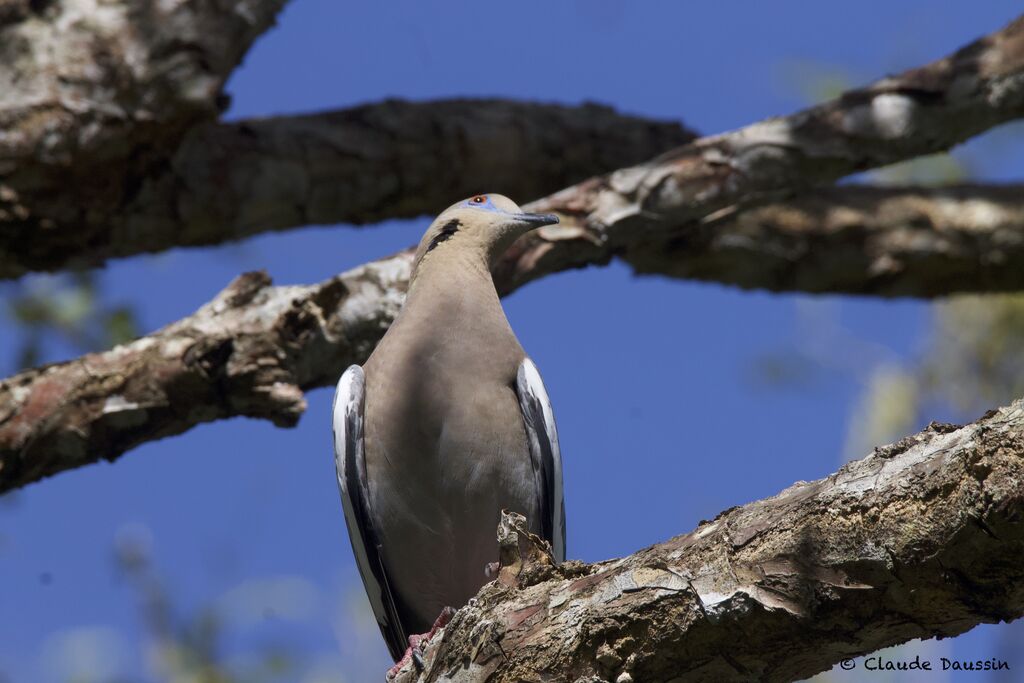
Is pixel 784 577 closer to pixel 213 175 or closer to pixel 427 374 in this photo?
pixel 427 374

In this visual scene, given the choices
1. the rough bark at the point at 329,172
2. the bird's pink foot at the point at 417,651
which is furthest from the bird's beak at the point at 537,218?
the bird's pink foot at the point at 417,651

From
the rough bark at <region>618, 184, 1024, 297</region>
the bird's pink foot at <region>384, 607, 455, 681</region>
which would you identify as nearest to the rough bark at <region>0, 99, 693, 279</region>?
the rough bark at <region>618, 184, 1024, 297</region>

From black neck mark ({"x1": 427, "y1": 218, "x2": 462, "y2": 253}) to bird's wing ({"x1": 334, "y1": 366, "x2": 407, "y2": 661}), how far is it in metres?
0.84

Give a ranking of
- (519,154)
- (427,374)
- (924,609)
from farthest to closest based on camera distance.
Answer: (519,154)
(427,374)
(924,609)

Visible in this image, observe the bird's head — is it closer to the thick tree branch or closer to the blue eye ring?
the blue eye ring

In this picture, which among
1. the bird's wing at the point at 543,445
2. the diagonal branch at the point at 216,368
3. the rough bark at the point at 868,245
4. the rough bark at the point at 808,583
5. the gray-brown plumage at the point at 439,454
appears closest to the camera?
the rough bark at the point at 808,583

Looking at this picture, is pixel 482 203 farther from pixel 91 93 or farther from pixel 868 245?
pixel 868 245

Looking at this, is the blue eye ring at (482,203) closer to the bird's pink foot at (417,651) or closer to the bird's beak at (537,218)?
the bird's beak at (537,218)

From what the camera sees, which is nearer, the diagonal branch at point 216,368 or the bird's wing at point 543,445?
the bird's wing at point 543,445

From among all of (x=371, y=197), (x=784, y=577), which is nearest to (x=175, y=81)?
(x=371, y=197)

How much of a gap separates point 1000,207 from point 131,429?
5401 mm

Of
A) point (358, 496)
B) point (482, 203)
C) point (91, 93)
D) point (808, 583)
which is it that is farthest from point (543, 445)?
point (91, 93)

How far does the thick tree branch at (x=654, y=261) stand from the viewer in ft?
16.6

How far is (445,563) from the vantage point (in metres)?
4.80
